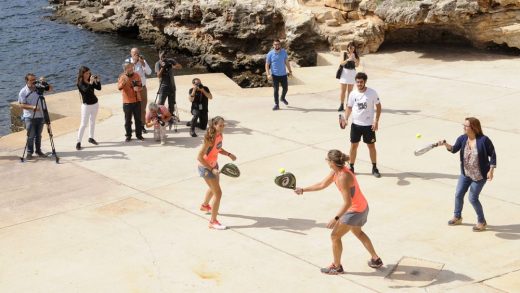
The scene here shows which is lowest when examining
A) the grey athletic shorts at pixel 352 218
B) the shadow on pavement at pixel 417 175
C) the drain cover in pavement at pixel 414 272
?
the drain cover in pavement at pixel 414 272

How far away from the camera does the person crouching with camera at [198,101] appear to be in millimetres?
14914

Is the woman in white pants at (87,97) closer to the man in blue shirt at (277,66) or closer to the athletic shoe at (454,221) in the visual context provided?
the man in blue shirt at (277,66)

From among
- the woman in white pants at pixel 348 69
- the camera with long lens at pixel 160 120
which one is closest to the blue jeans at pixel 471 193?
the camera with long lens at pixel 160 120

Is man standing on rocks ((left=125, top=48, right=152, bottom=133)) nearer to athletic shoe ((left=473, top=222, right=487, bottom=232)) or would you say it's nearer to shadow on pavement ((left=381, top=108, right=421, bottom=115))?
shadow on pavement ((left=381, top=108, right=421, bottom=115))

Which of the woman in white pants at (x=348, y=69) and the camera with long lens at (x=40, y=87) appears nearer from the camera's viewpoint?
the camera with long lens at (x=40, y=87)

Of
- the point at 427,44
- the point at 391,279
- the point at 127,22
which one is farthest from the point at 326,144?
the point at 127,22

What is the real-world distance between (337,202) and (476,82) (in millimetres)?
8553

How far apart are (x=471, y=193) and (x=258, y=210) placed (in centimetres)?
298

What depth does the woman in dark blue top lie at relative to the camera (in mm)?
9672

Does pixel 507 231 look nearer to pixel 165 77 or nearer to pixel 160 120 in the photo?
pixel 160 120

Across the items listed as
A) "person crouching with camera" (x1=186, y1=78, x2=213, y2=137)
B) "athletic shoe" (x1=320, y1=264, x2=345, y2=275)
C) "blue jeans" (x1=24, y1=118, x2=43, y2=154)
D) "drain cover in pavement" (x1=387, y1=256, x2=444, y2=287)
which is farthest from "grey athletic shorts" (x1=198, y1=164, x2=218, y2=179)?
"person crouching with camera" (x1=186, y1=78, x2=213, y2=137)

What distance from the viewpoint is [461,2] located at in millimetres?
20469

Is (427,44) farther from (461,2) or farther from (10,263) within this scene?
(10,263)

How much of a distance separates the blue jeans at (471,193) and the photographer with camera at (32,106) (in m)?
7.45
